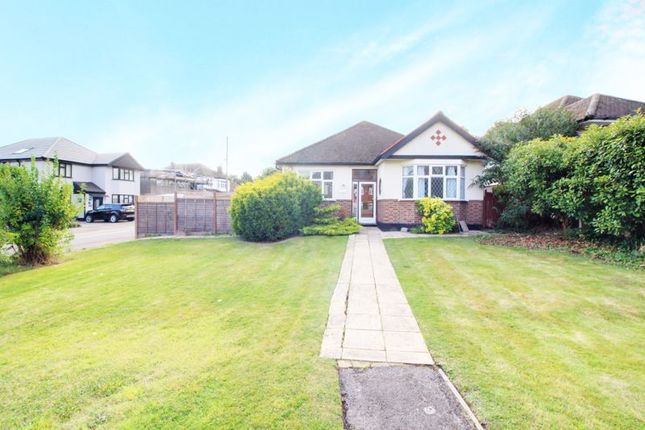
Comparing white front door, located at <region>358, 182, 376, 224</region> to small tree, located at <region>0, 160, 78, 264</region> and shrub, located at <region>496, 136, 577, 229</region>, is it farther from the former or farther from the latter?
small tree, located at <region>0, 160, 78, 264</region>

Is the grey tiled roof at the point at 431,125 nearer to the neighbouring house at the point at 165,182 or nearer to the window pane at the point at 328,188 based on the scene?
the window pane at the point at 328,188

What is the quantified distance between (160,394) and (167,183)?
51.0 meters

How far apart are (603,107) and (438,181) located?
7.90 metres

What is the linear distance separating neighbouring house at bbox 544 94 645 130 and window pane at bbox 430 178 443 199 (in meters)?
5.31

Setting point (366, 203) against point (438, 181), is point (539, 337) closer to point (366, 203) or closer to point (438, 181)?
point (438, 181)

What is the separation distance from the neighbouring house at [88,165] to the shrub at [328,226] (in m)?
25.8

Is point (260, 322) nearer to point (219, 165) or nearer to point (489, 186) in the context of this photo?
point (489, 186)

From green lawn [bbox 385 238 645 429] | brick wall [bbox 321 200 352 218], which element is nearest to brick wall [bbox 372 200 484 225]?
brick wall [bbox 321 200 352 218]

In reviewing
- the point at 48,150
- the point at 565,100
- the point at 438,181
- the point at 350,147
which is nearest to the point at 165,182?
the point at 48,150

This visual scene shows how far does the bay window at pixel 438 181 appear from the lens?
14.1 m

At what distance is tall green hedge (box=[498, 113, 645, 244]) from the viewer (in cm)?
741

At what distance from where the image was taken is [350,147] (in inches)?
688

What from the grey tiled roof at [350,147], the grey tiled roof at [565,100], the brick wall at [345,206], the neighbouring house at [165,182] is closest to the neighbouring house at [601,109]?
the grey tiled roof at [565,100]

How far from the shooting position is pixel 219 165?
7531 cm
